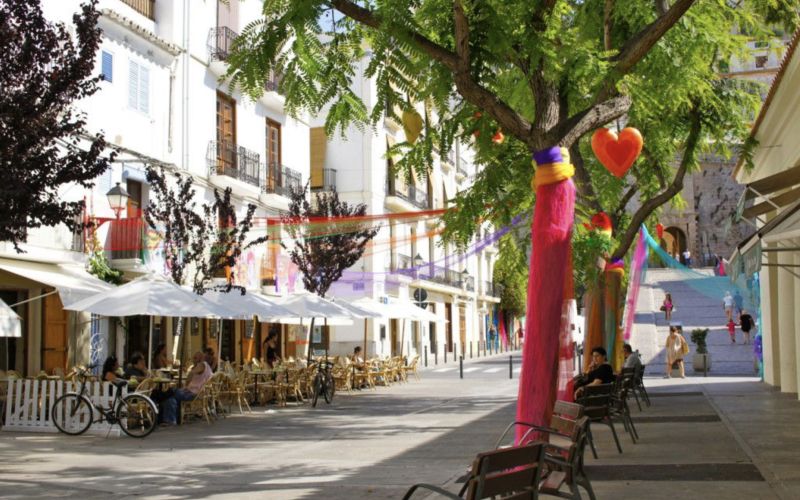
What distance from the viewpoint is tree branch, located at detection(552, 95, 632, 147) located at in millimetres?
9398

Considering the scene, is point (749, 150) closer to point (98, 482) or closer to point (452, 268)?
point (98, 482)

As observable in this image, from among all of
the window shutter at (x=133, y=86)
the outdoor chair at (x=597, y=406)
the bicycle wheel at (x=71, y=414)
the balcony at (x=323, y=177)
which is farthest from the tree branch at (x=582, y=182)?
the balcony at (x=323, y=177)

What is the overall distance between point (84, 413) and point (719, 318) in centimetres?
3516

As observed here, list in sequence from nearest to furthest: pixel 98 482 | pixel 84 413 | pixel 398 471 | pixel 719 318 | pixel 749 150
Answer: pixel 98 482, pixel 398 471, pixel 84 413, pixel 749 150, pixel 719 318

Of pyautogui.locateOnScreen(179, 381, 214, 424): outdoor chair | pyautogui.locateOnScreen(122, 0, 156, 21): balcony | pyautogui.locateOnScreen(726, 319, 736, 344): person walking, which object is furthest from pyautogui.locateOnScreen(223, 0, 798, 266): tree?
pyautogui.locateOnScreen(726, 319, 736, 344): person walking

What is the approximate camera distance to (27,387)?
15117 millimetres

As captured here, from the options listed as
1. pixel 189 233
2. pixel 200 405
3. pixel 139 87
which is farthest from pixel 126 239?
pixel 200 405

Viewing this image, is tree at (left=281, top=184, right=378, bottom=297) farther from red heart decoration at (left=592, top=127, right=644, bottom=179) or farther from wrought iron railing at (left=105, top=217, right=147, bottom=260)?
red heart decoration at (left=592, top=127, right=644, bottom=179)

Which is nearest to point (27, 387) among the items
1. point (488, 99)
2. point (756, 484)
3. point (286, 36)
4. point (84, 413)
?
point (84, 413)

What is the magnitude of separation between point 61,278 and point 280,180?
13.5 meters

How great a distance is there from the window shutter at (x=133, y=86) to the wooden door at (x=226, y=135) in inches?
160

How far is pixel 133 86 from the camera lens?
918 inches

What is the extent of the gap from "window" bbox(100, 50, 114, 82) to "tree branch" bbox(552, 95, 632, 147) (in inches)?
603

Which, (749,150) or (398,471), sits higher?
(749,150)
